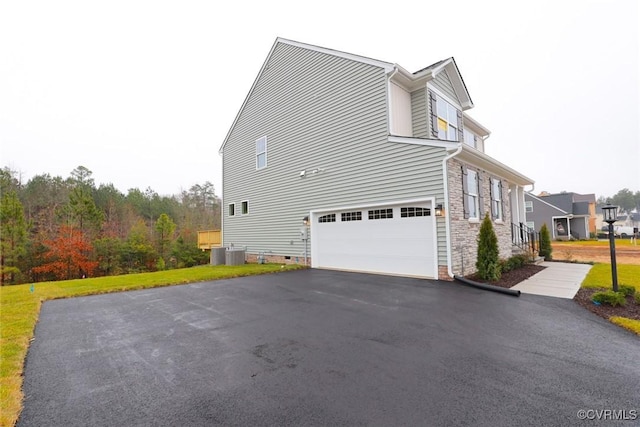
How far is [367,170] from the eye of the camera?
8.98 m

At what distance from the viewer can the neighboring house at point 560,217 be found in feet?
91.0

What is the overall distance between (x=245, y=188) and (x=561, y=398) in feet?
45.2

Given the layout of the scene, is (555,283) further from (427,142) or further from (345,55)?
(345,55)

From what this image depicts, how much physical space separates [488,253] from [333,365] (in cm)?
620

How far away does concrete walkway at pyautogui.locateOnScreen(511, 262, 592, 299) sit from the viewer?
6.03 meters

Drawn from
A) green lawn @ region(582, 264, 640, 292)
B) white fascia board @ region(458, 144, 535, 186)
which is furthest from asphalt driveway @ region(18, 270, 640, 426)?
white fascia board @ region(458, 144, 535, 186)

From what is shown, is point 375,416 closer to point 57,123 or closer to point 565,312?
→ point 565,312

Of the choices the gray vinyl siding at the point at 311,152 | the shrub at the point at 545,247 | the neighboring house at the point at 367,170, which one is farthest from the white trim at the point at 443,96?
the shrub at the point at 545,247

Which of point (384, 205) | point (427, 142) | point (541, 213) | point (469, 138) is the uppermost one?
point (469, 138)

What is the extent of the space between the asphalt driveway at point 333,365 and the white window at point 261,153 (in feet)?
29.4

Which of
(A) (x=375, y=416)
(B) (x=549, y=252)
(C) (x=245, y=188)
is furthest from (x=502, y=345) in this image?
(C) (x=245, y=188)

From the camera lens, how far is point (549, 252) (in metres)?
11.9

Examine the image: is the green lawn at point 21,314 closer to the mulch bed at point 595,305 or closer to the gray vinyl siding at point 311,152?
the gray vinyl siding at point 311,152

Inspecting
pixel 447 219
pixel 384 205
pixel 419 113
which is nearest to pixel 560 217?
pixel 419 113
